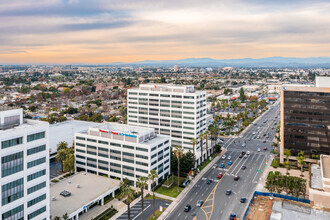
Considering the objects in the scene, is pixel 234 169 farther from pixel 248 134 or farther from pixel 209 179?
pixel 248 134

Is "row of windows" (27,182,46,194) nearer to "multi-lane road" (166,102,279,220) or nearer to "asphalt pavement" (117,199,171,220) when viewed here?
"asphalt pavement" (117,199,171,220)

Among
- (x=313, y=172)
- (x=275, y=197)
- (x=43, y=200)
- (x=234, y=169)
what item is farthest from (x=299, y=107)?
(x=43, y=200)

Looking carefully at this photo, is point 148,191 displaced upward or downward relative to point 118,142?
downward

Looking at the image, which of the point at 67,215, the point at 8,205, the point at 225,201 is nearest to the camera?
the point at 8,205

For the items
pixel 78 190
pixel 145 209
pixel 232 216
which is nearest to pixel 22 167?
pixel 78 190

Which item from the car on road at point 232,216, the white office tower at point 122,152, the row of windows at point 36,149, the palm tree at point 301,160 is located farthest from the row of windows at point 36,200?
the palm tree at point 301,160

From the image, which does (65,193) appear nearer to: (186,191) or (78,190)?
(78,190)
